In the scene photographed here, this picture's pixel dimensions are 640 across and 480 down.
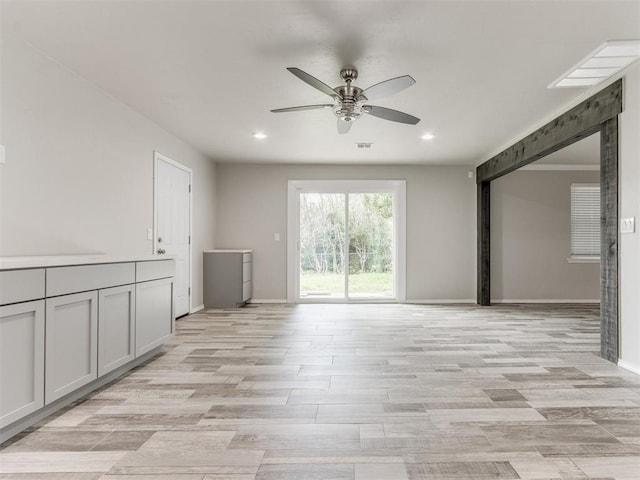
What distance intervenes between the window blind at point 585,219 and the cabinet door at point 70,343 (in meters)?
7.21

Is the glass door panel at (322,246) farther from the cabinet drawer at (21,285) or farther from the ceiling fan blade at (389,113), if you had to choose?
the cabinet drawer at (21,285)

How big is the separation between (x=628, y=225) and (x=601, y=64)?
1253mm

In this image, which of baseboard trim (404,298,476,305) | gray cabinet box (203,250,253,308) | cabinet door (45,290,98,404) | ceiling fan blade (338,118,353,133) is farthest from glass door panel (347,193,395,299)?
cabinet door (45,290,98,404)

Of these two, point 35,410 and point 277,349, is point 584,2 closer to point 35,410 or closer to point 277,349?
point 277,349

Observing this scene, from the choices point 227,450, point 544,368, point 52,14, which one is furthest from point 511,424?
point 52,14

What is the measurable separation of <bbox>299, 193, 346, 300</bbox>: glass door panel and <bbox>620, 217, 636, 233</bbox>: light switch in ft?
13.4

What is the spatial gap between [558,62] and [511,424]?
8.66ft

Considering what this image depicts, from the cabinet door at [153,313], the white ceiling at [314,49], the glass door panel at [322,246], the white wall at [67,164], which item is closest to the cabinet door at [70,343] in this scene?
the cabinet door at [153,313]

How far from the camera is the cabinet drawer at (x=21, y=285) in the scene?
1753mm

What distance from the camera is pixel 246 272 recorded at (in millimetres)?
6164

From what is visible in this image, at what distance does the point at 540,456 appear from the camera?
1698 mm

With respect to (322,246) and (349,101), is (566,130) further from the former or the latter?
(322,246)

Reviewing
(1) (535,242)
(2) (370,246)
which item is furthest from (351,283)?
(1) (535,242)

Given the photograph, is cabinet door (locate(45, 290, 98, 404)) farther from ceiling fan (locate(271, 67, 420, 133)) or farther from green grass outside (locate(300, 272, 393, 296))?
green grass outside (locate(300, 272, 393, 296))
